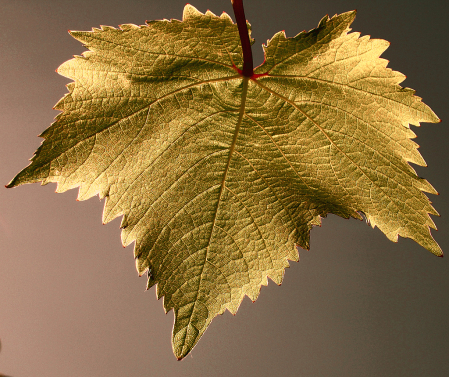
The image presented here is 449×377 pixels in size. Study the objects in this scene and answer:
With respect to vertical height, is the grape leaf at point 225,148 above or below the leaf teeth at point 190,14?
below

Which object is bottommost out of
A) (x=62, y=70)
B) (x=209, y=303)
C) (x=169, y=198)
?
(x=209, y=303)

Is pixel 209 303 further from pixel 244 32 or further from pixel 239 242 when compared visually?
pixel 244 32

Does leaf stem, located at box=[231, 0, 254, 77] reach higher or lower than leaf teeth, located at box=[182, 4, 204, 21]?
lower

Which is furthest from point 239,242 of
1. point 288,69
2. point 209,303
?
point 288,69

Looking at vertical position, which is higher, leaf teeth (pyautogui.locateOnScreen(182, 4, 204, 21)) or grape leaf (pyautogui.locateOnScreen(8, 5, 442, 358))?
leaf teeth (pyautogui.locateOnScreen(182, 4, 204, 21))
